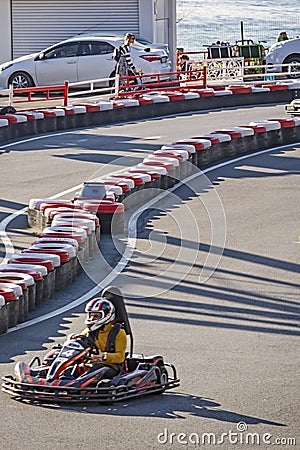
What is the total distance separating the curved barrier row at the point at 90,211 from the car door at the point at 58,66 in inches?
412

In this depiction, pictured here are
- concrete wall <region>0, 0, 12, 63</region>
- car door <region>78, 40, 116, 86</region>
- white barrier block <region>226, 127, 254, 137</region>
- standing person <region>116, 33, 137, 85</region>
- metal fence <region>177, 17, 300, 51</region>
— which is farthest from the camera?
metal fence <region>177, 17, 300, 51</region>

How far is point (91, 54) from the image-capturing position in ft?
94.9

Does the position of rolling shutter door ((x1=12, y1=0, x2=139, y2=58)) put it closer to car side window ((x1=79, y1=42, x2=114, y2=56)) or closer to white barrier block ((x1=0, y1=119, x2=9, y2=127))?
car side window ((x1=79, y1=42, x2=114, y2=56))

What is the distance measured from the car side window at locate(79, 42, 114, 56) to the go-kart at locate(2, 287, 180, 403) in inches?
874

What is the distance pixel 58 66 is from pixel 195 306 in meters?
20.3

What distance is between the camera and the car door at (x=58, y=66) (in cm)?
2900

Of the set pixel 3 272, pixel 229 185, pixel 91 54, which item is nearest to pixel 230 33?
pixel 91 54

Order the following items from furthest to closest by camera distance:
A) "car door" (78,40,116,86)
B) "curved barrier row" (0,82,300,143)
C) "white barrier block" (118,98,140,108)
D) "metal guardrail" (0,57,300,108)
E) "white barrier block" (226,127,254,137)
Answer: "car door" (78,40,116,86) → "metal guardrail" (0,57,300,108) → "white barrier block" (118,98,140,108) → "curved barrier row" (0,82,300,143) → "white barrier block" (226,127,254,137)

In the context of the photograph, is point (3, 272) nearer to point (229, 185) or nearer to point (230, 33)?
point (229, 185)

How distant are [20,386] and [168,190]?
28.4ft

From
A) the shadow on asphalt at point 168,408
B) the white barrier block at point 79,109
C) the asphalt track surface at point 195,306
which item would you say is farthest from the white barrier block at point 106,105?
the shadow on asphalt at point 168,408

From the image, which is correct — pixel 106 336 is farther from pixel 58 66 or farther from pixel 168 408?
pixel 58 66

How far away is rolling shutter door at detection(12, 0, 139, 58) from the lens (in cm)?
3161

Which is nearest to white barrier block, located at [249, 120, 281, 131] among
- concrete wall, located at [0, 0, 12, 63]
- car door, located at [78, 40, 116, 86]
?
car door, located at [78, 40, 116, 86]
